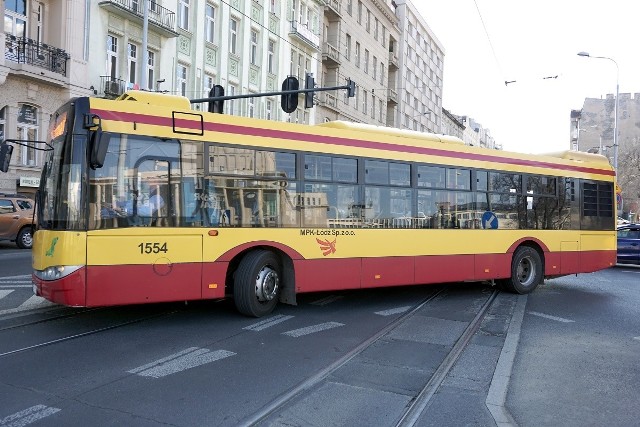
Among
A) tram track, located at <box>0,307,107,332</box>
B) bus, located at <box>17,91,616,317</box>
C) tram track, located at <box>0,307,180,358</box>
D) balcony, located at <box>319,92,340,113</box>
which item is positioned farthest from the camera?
balcony, located at <box>319,92,340,113</box>

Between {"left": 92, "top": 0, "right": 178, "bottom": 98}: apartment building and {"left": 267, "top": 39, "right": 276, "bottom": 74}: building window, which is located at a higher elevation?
{"left": 267, "top": 39, "right": 276, "bottom": 74}: building window

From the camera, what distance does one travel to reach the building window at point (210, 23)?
29.4m

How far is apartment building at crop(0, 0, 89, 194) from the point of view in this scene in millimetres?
21688

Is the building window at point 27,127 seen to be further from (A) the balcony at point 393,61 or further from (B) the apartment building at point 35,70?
A: (A) the balcony at point 393,61

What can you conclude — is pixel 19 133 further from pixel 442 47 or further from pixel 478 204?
pixel 442 47

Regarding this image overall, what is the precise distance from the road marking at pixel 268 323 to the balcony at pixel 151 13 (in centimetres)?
1980

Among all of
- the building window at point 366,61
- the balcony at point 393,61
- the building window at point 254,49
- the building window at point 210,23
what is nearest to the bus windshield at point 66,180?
the building window at point 210,23

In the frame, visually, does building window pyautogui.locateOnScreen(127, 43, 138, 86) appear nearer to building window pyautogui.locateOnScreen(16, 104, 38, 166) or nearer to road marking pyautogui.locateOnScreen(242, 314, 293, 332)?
building window pyautogui.locateOnScreen(16, 104, 38, 166)

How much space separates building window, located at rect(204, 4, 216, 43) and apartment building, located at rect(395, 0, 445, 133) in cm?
2891

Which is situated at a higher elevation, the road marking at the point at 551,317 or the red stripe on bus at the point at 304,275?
the red stripe on bus at the point at 304,275

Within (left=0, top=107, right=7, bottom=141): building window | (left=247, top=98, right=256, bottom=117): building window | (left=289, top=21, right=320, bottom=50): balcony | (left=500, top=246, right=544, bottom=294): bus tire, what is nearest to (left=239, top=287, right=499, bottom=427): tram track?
(left=500, top=246, right=544, bottom=294): bus tire

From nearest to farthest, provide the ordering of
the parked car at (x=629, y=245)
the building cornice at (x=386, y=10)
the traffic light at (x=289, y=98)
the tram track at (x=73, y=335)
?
the tram track at (x=73, y=335) < the traffic light at (x=289, y=98) < the parked car at (x=629, y=245) < the building cornice at (x=386, y=10)

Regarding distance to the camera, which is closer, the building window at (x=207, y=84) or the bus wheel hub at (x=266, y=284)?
the bus wheel hub at (x=266, y=284)

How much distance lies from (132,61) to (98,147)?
20815mm
